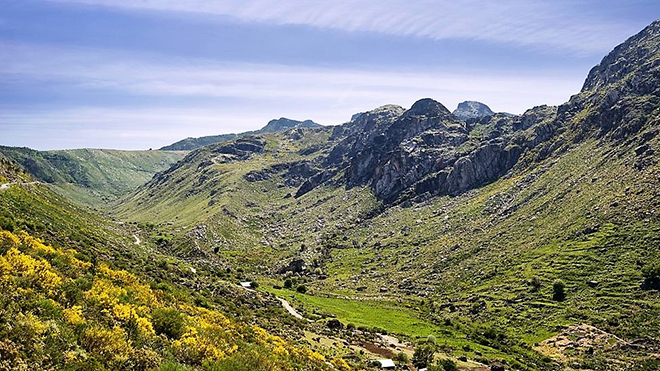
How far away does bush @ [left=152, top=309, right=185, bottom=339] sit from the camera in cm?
2245

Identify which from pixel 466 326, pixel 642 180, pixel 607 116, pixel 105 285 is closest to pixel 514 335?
pixel 466 326

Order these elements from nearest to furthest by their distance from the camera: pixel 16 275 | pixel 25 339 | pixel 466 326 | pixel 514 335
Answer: pixel 25 339 → pixel 16 275 → pixel 514 335 → pixel 466 326

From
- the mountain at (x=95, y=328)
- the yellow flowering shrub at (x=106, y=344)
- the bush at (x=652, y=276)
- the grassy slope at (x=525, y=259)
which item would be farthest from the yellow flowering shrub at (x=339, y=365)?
the bush at (x=652, y=276)

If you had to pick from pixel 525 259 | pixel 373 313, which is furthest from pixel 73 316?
pixel 525 259

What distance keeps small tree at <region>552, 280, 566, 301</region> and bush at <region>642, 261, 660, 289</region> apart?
16530 millimetres

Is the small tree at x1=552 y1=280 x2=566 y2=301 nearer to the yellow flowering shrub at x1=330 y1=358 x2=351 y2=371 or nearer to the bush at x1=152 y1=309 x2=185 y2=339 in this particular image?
the yellow flowering shrub at x1=330 y1=358 x2=351 y2=371

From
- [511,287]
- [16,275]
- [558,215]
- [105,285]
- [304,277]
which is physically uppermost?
[16,275]

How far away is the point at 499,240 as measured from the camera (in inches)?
5394

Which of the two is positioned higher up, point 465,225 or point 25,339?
point 25,339

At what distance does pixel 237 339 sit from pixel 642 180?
440 feet

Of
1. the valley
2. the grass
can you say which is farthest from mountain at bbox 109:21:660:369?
the grass

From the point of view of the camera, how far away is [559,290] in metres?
94.4

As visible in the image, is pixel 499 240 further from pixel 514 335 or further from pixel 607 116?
pixel 607 116

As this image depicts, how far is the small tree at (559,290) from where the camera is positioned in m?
93.6
